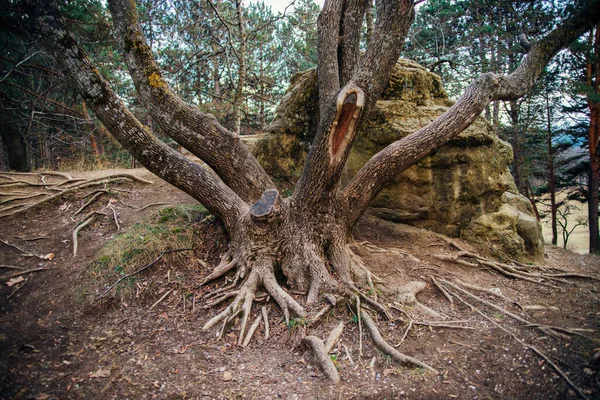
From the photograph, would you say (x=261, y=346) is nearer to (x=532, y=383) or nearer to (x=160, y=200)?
(x=532, y=383)

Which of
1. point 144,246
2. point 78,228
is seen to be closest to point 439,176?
point 144,246

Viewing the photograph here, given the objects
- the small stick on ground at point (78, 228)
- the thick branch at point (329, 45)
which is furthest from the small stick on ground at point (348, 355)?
the small stick on ground at point (78, 228)

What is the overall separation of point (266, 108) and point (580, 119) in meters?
14.1

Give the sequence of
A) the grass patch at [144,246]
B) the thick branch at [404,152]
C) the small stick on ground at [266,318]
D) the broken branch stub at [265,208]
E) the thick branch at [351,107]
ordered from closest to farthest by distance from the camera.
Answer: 1. the small stick on ground at [266,318]
2. the thick branch at [351,107]
3. the broken branch stub at [265,208]
4. the grass patch at [144,246]
5. the thick branch at [404,152]

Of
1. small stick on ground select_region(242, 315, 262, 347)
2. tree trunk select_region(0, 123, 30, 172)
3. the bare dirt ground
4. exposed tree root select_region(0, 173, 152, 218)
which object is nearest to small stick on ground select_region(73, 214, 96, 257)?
the bare dirt ground

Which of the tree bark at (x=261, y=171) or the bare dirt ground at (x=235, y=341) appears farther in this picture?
the tree bark at (x=261, y=171)

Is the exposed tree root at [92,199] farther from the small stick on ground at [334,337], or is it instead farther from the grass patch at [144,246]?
the small stick on ground at [334,337]

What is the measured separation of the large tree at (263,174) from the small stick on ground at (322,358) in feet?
1.16

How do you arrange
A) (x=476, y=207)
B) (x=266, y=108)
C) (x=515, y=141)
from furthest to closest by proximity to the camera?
(x=266, y=108) → (x=515, y=141) → (x=476, y=207)

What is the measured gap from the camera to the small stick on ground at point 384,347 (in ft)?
9.57

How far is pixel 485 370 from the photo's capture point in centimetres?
285

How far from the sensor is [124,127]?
4.08 metres

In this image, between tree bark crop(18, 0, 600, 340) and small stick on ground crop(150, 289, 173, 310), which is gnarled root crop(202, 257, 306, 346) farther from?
small stick on ground crop(150, 289, 173, 310)

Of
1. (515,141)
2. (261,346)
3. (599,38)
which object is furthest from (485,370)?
(515,141)
